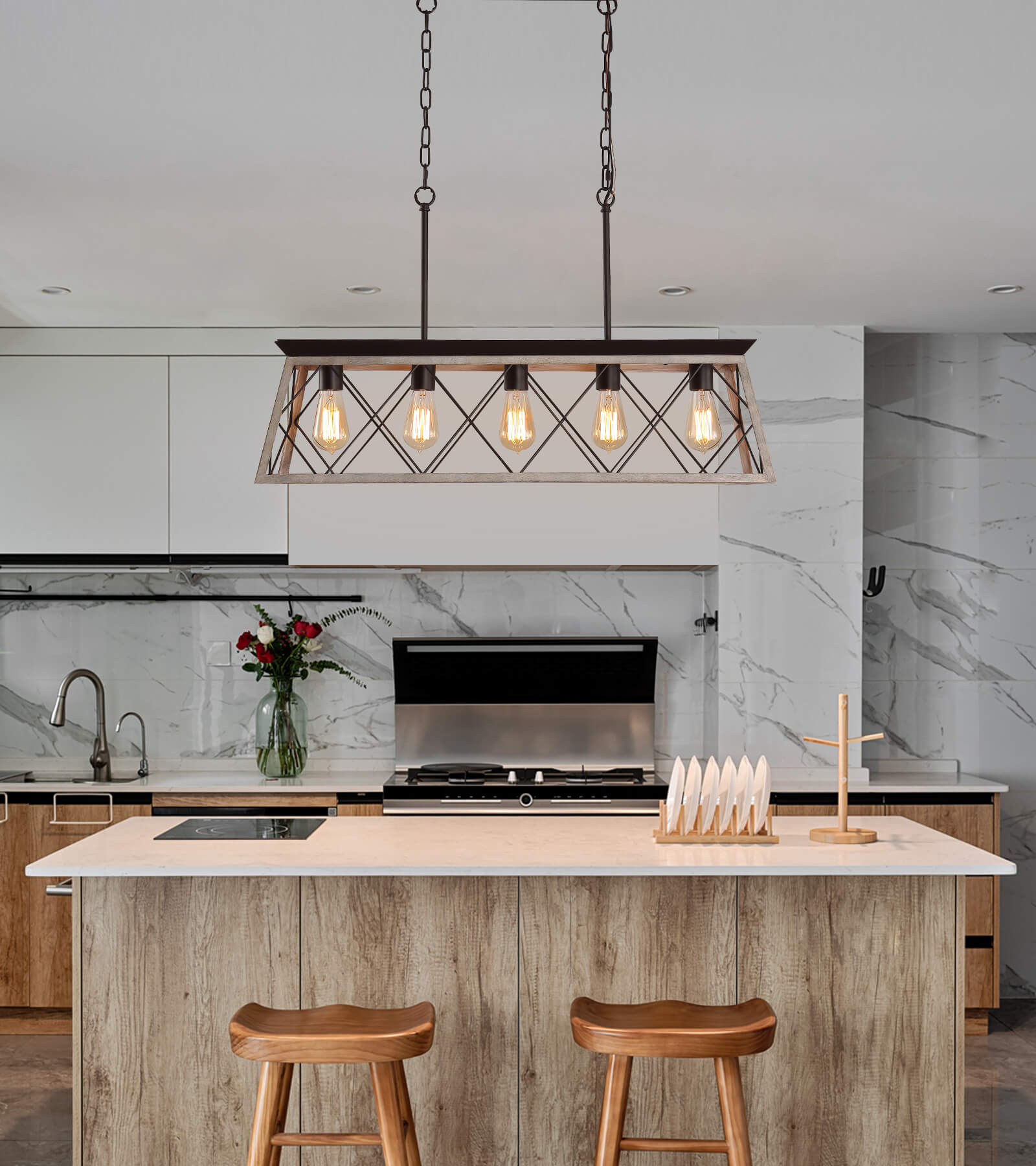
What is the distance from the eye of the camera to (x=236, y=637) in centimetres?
488

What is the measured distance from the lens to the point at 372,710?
16.0 ft

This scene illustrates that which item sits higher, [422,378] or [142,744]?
[422,378]

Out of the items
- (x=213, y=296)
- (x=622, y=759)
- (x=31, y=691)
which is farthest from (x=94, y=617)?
(x=622, y=759)

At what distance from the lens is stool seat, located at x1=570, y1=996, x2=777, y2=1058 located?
2305 mm

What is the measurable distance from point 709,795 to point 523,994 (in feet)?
2.18

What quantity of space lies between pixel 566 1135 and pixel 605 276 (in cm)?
202

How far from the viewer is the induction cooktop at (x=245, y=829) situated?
9.45 feet

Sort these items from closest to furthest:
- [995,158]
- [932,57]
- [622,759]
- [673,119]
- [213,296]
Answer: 1. [932,57]
2. [673,119]
3. [995,158]
4. [213,296]
5. [622,759]

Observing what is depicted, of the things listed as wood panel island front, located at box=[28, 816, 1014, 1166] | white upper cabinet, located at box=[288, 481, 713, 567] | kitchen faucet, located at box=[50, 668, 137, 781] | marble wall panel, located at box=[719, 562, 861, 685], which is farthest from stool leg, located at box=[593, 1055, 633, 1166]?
kitchen faucet, located at box=[50, 668, 137, 781]

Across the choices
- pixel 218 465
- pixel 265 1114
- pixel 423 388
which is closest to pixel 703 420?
pixel 423 388

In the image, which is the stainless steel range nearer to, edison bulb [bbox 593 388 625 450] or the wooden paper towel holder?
the wooden paper towel holder

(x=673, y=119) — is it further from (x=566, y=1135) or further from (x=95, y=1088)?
(x=95, y=1088)

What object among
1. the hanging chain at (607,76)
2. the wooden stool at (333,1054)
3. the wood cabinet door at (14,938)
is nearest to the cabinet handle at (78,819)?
the wood cabinet door at (14,938)

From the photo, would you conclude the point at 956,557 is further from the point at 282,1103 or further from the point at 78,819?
the point at 78,819
